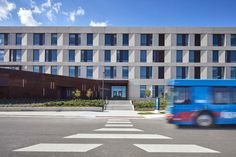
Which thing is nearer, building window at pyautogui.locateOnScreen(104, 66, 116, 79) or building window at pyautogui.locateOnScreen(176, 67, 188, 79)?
building window at pyautogui.locateOnScreen(176, 67, 188, 79)

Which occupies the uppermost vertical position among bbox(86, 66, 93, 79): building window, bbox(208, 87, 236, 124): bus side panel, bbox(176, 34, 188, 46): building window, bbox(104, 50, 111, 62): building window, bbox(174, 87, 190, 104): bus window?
bbox(176, 34, 188, 46): building window

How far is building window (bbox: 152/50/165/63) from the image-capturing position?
42.4 metres

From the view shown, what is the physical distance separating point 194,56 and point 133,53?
13.7m

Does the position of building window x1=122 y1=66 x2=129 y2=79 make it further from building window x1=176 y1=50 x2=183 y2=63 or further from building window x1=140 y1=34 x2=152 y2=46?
building window x1=176 y1=50 x2=183 y2=63

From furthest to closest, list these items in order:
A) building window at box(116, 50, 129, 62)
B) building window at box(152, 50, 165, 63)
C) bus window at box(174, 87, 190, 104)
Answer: building window at box(152, 50, 165, 63) < building window at box(116, 50, 129, 62) < bus window at box(174, 87, 190, 104)

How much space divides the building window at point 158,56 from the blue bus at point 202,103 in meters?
30.8

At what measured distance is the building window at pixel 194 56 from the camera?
139ft

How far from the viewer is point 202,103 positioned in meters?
11.8

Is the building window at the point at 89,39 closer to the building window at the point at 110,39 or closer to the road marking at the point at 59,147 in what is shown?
the building window at the point at 110,39

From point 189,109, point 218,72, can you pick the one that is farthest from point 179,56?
point 189,109

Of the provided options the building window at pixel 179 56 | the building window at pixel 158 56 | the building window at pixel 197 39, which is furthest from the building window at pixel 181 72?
the building window at pixel 197 39

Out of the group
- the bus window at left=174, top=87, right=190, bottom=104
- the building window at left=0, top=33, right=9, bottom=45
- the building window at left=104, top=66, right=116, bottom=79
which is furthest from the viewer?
the building window at left=0, top=33, right=9, bottom=45

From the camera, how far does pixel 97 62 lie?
42156mm

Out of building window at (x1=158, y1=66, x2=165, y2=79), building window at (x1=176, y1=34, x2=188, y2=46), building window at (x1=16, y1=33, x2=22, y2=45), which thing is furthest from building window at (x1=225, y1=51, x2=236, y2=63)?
building window at (x1=16, y1=33, x2=22, y2=45)
